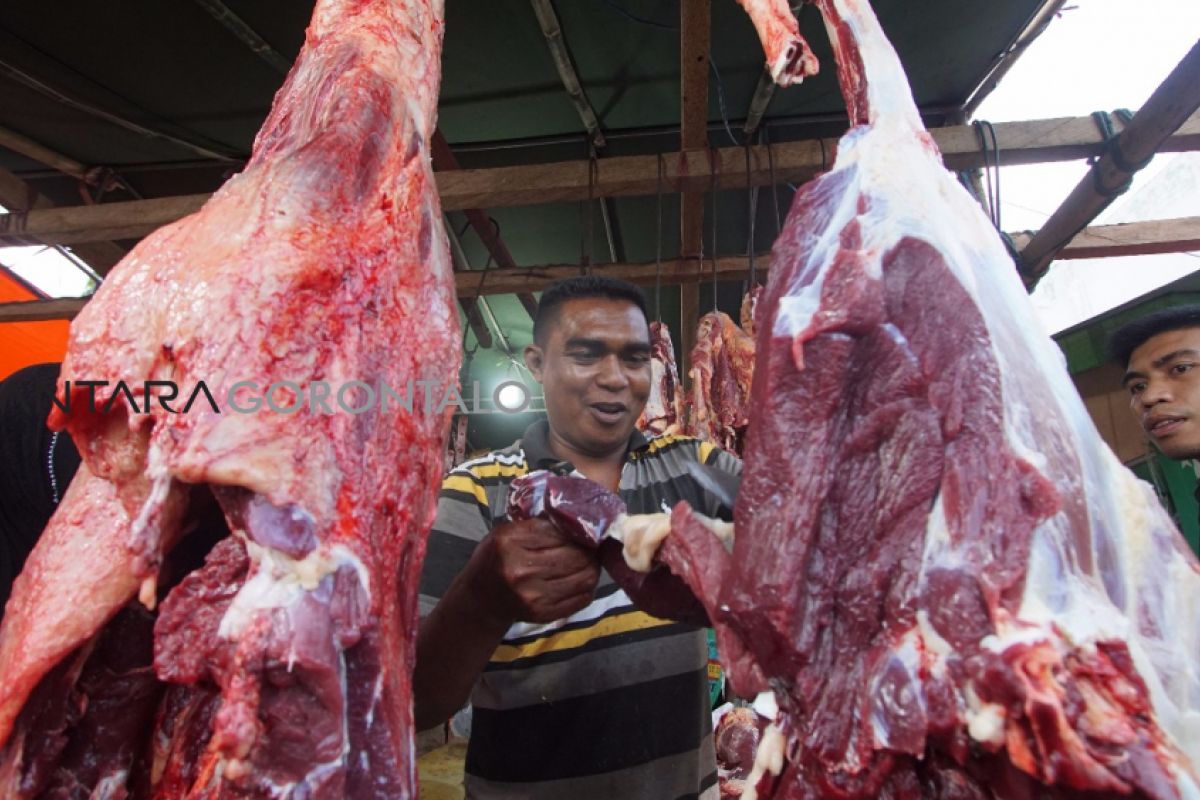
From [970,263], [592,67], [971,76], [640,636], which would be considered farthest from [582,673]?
[971,76]

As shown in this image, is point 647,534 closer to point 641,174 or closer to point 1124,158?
point 641,174

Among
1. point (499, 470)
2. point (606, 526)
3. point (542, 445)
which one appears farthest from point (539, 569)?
point (542, 445)

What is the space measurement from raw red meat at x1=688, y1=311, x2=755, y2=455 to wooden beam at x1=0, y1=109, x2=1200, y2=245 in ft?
4.36

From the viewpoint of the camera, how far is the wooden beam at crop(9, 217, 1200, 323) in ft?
15.5

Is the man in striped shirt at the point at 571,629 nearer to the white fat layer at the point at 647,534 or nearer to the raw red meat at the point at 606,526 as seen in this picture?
the raw red meat at the point at 606,526

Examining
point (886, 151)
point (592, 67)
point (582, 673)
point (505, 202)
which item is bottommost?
point (582, 673)

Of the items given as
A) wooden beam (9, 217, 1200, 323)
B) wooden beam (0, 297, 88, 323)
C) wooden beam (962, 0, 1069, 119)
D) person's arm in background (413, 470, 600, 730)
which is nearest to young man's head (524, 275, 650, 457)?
person's arm in background (413, 470, 600, 730)

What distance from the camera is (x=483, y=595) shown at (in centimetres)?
162

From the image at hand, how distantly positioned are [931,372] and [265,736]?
3.34ft

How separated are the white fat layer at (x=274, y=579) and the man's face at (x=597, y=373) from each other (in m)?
1.86

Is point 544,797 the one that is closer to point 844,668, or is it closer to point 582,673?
point 582,673

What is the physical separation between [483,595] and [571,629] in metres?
0.71

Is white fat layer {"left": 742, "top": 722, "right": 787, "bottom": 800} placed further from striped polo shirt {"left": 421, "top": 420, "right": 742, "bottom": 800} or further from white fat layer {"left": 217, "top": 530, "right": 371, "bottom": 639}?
striped polo shirt {"left": 421, "top": 420, "right": 742, "bottom": 800}

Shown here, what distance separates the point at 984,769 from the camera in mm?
848
